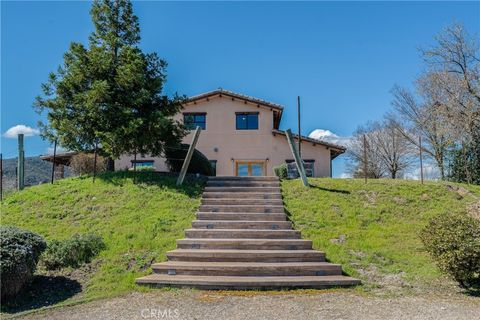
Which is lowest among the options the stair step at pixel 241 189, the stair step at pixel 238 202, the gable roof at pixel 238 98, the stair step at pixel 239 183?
the stair step at pixel 238 202

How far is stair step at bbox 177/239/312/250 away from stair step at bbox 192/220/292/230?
0.87 metres

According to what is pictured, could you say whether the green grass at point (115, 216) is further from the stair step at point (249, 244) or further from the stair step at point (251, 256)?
the stair step at point (251, 256)

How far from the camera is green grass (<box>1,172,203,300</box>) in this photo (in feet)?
25.6

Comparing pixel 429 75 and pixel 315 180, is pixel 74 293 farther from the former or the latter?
pixel 429 75

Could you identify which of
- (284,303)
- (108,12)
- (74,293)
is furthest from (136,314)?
(108,12)

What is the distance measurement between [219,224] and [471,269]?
5.34m

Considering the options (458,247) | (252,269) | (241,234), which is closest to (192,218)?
(241,234)

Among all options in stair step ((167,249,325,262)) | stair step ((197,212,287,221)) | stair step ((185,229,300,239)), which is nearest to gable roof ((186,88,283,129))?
stair step ((197,212,287,221))

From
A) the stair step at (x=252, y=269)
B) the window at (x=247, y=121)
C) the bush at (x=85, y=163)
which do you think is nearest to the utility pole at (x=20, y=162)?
the bush at (x=85, y=163)

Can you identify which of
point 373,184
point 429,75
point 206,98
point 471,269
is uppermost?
point 429,75

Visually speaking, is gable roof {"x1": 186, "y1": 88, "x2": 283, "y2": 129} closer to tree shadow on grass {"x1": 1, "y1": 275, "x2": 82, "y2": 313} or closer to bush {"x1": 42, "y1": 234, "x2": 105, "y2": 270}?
bush {"x1": 42, "y1": 234, "x2": 105, "y2": 270}

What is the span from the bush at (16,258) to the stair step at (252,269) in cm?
218

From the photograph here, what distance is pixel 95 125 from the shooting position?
45.2 feet

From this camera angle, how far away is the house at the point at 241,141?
22.8 metres
